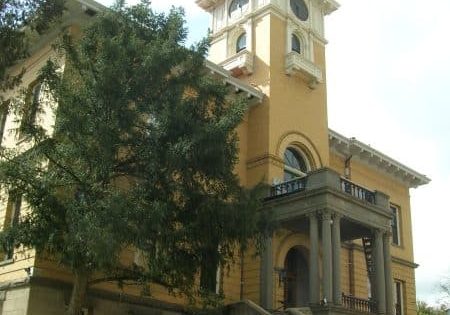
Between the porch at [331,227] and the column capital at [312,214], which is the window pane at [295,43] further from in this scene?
the column capital at [312,214]

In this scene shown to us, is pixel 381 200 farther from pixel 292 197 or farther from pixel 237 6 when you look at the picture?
pixel 237 6

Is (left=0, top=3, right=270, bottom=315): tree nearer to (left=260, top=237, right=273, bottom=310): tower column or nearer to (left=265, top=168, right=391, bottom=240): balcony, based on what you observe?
(left=265, top=168, right=391, bottom=240): balcony

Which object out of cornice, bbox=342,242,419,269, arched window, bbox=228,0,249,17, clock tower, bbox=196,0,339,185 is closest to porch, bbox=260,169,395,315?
clock tower, bbox=196,0,339,185

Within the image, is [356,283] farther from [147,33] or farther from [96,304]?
[147,33]

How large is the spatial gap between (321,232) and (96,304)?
323 inches

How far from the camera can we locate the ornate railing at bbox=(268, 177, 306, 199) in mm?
21938

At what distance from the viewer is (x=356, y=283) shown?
2728 cm

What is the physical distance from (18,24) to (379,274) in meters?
14.9

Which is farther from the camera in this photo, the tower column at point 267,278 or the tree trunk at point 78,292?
the tower column at point 267,278

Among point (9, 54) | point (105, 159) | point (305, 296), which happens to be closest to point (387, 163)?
point (305, 296)

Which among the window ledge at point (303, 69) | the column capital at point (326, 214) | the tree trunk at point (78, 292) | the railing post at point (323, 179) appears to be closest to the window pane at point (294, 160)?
the window ledge at point (303, 69)

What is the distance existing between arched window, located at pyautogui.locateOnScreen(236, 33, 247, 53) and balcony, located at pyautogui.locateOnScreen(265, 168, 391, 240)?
26.9 feet

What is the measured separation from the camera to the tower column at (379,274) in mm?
21391

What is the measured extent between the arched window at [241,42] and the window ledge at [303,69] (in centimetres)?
238
